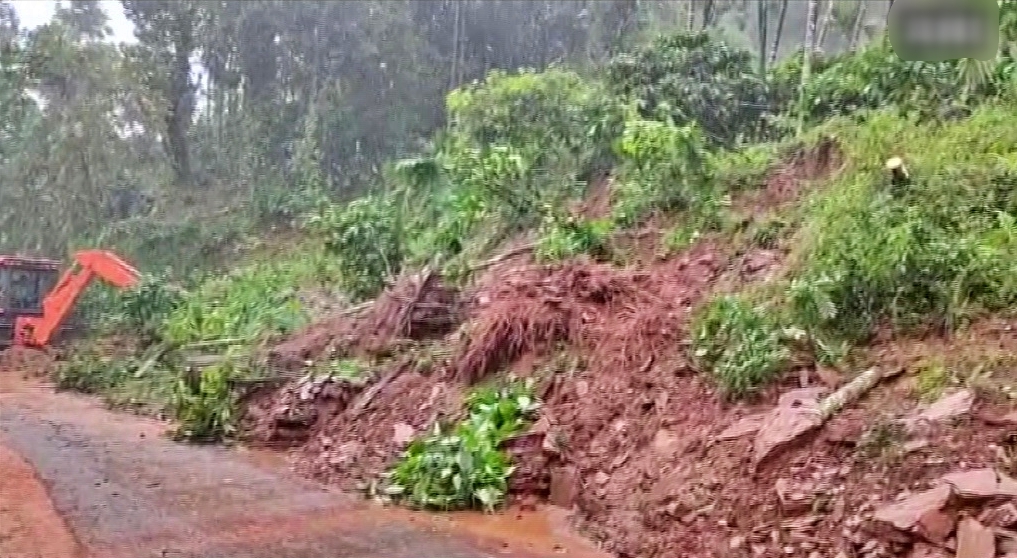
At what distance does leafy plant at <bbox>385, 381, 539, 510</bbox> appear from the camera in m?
6.80

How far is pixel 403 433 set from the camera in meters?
7.99

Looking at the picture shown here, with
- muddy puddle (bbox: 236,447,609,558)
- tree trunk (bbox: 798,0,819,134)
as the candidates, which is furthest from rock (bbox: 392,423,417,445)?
tree trunk (bbox: 798,0,819,134)

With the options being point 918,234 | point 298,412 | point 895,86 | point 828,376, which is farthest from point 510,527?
point 895,86

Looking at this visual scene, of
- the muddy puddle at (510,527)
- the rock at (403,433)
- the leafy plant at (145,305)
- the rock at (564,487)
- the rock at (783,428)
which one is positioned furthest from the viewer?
the leafy plant at (145,305)

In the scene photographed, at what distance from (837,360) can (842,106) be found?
5882 mm

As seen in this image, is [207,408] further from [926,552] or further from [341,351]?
[926,552]

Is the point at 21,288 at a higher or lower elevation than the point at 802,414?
lower

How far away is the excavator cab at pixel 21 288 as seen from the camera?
1448 cm

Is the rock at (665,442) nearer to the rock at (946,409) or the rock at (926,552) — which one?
the rock at (946,409)

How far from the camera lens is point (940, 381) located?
565cm

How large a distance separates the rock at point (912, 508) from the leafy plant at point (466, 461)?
9.44 ft

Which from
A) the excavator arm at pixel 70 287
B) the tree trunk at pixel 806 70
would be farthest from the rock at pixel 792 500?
the excavator arm at pixel 70 287

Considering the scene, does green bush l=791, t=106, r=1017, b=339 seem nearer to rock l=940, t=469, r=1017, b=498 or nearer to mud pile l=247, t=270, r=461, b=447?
rock l=940, t=469, r=1017, b=498

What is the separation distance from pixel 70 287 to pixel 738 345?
10803mm
